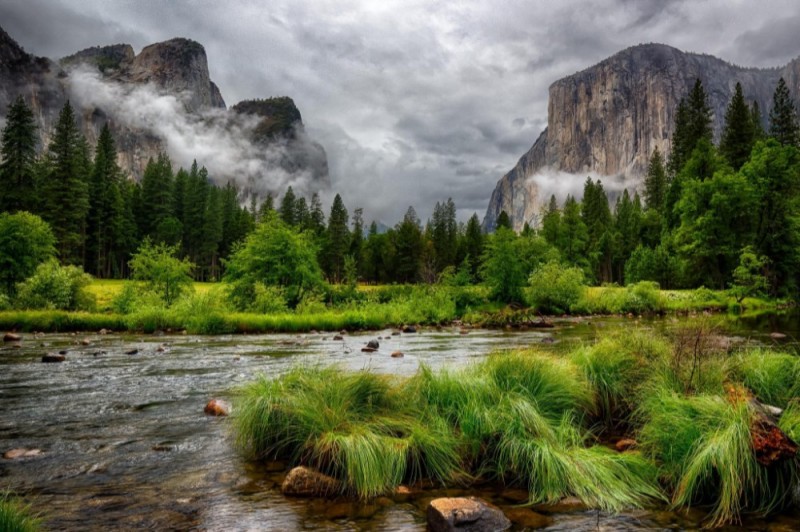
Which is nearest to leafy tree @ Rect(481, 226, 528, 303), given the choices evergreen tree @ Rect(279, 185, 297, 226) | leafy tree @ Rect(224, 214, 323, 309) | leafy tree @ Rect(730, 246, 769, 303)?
leafy tree @ Rect(224, 214, 323, 309)

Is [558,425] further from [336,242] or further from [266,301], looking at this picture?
[336,242]

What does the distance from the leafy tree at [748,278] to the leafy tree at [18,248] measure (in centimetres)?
5414

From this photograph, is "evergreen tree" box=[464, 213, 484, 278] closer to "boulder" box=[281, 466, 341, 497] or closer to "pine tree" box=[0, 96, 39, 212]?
"pine tree" box=[0, 96, 39, 212]

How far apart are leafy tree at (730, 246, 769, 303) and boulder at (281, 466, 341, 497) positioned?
154 ft

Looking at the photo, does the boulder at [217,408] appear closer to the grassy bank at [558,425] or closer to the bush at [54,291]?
the grassy bank at [558,425]

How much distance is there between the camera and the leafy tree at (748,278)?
140ft

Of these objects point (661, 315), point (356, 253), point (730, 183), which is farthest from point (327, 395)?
point (356, 253)

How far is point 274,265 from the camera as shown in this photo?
114 ft

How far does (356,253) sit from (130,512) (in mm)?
102931

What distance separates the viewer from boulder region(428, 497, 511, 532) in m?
4.60

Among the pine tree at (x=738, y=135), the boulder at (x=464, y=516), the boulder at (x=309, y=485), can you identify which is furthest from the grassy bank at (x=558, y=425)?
the pine tree at (x=738, y=135)

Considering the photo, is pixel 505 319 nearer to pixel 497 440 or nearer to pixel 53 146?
pixel 497 440

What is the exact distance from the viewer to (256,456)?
6.90m

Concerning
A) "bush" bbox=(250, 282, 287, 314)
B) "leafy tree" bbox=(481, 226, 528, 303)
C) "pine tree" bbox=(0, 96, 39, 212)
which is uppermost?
"pine tree" bbox=(0, 96, 39, 212)
